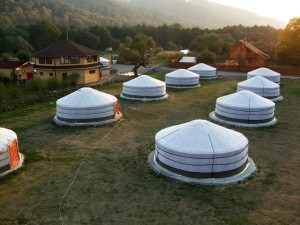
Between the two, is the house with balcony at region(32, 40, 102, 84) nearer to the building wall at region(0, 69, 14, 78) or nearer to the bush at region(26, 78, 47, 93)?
the building wall at region(0, 69, 14, 78)

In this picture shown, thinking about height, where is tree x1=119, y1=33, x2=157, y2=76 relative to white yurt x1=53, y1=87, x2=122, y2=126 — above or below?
above

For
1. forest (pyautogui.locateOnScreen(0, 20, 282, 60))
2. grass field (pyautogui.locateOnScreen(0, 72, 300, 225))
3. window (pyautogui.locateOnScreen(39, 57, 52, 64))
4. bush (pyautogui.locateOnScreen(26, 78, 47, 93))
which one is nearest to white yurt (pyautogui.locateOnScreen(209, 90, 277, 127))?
grass field (pyautogui.locateOnScreen(0, 72, 300, 225))

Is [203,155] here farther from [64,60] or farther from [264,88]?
[64,60]

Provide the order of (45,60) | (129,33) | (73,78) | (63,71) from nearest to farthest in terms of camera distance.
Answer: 1. (73,78)
2. (63,71)
3. (45,60)
4. (129,33)

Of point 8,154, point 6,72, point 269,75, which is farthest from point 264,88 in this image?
point 6,72

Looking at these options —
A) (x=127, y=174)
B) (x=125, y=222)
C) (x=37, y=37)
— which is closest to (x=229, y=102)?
(x=127, y=174)

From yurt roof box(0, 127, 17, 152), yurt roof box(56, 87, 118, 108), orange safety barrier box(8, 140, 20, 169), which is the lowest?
orange safety barrier box(8, 140, 20, 169)

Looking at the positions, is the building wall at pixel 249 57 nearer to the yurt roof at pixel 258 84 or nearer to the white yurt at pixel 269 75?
the white yurt at pixel 269 75
